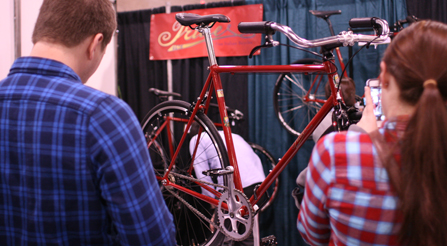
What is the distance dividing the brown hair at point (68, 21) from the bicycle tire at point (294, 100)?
6.42ft

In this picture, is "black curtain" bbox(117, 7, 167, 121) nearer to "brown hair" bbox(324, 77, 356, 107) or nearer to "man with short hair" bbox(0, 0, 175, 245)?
"brown hair" bbox(324, 77, 356, 107)

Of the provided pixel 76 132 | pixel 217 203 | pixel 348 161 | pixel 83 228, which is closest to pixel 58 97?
pixel 76 132

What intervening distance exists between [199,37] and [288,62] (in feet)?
2.62

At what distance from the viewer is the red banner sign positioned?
261cm

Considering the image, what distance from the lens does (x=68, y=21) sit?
0.71m

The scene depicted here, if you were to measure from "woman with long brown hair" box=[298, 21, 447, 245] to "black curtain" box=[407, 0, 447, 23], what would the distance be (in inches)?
80.4

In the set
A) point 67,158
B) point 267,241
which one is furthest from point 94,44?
point 267,241

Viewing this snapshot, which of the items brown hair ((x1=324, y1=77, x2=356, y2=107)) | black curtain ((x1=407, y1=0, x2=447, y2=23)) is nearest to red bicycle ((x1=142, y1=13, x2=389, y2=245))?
brown hair ((x1=324, y1=77, x2=356, y2=107))

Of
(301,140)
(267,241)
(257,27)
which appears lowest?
(267,241)

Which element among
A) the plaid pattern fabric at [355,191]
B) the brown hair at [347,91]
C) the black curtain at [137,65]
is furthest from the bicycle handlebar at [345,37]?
the black curtain at [137,65]

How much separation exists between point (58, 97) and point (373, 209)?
2.21 ft

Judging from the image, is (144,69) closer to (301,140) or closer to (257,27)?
(257,27)

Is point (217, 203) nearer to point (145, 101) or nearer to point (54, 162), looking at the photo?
point (54, 162)

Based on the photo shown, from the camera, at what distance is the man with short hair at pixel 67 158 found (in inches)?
25.4
